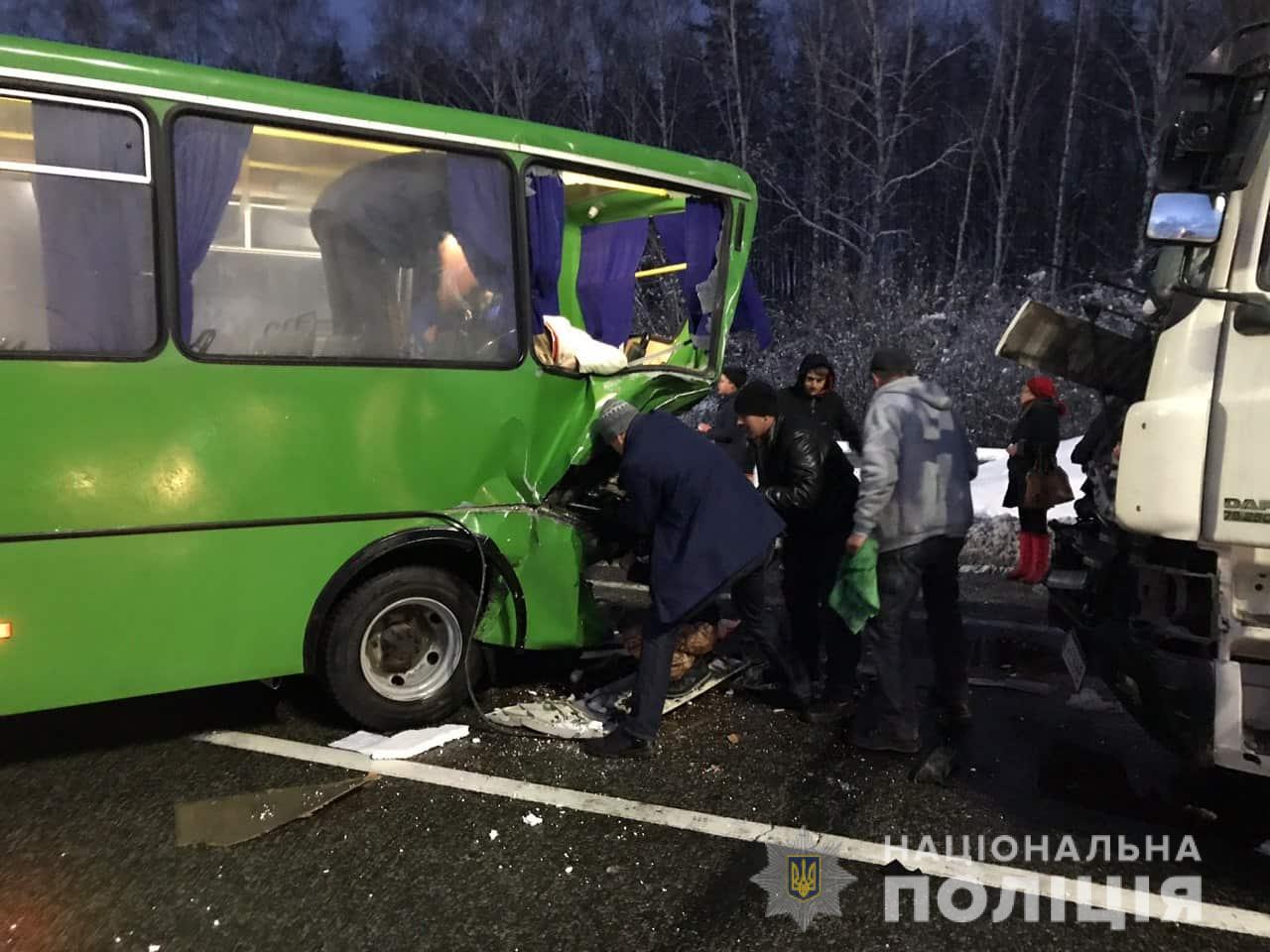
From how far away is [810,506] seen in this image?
4.86 m

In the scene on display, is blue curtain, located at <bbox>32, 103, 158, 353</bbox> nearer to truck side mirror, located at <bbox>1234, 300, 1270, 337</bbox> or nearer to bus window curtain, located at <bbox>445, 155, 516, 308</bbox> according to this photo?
bus window curtain, located at <bbox>445, 155, 516, 308</bbox>

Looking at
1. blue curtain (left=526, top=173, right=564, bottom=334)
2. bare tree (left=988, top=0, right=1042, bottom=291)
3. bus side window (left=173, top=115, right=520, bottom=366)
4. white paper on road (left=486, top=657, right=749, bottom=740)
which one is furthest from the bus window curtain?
bare tree (left=988, top=0, right=1042, bottom=291)

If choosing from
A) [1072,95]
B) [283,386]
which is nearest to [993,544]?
[283,386]

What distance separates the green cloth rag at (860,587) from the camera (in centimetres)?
439

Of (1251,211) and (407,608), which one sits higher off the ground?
(1251,211)

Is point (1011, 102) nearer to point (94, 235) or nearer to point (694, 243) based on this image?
point (694, 243)

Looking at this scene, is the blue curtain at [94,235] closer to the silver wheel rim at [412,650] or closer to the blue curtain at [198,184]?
the blue curtain at [198,184]

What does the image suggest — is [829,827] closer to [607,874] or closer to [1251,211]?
[607,874]

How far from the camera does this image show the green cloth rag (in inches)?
173

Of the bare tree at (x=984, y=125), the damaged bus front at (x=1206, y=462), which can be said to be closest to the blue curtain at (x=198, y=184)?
the damaged bus front at (x=1206, y=462)

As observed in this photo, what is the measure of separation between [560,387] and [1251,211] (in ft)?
10.1

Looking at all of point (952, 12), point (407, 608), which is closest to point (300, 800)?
point (407, 608)

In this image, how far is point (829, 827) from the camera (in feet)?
12.3

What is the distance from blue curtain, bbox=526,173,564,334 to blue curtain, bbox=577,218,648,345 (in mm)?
733
